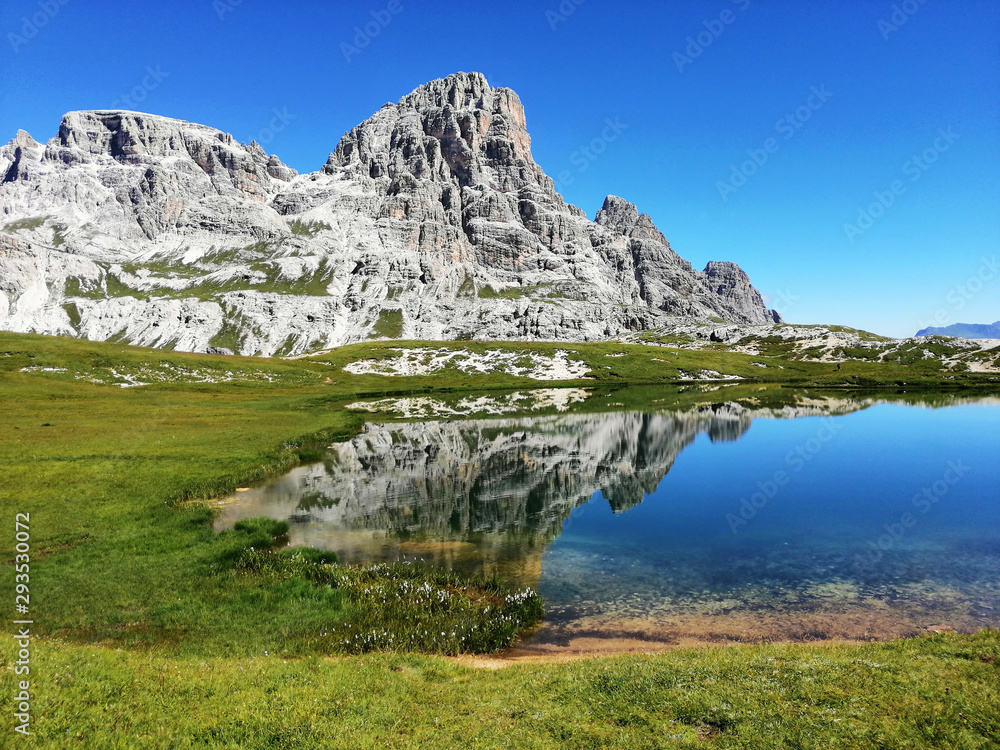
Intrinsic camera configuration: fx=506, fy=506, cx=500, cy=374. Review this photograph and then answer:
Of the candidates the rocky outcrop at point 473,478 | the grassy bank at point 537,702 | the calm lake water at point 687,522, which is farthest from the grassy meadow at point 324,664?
the rocky outcrop at point 473,478

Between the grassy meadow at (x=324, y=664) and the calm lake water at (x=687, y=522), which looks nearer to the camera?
the grassy meadow at (x=324, y=664)

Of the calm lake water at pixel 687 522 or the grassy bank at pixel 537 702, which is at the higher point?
the grassy bank at pixel 537 702

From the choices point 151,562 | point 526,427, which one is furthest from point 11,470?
point 526,427

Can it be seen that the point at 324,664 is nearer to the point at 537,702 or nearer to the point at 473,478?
the point at 537,702

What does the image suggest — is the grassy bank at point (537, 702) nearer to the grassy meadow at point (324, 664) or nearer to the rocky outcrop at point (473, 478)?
the grassy meadow at point (324, 664)

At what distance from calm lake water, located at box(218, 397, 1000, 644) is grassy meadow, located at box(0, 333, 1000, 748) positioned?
163 inches

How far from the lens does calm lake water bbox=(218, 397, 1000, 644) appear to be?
22.8m

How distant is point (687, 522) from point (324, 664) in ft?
90.3

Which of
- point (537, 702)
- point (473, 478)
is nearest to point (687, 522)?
point (473, 478)

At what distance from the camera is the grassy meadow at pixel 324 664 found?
1124 centimetres

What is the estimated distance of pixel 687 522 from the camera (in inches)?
1414

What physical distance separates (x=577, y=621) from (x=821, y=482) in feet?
118

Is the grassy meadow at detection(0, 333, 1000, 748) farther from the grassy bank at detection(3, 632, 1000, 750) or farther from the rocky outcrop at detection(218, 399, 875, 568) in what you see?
the rocky outcrop at detection(218, 399, 875, 568)

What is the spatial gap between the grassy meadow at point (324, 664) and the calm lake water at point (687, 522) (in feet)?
13.6
